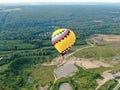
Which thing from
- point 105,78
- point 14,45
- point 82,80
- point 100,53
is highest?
point 82,80

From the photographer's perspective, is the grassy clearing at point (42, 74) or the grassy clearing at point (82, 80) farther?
the grassy clearing at point (42, 74)

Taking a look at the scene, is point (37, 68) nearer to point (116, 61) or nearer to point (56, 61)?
point (56, 61)

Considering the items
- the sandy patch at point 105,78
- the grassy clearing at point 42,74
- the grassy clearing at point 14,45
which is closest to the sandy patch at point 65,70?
the grassy clearing at point 42,74

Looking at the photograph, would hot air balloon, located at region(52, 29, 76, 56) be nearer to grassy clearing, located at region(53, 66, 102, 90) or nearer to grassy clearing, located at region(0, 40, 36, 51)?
grassy clearing, located at region(53, 66, 102, 90)

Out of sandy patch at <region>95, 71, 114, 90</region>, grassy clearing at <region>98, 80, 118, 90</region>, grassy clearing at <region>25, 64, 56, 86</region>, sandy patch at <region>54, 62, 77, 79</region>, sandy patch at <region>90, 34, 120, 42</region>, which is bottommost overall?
sandy patch at <region>90, 34, 120, 42</region>

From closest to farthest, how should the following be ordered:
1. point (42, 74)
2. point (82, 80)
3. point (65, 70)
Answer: point (82, 80), point (42, 74), point (65, 70)

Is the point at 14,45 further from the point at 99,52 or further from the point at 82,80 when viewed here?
the point at 82,80

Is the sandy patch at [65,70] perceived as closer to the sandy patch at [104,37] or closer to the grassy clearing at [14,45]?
the grassy clearing at [14,45]

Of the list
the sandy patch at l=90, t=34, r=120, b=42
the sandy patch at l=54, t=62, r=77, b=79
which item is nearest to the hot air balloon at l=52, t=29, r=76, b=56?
the sandy patch at l=54, t=62, r=77, b=79

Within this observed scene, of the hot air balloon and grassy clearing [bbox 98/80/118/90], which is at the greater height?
the hot air balloon

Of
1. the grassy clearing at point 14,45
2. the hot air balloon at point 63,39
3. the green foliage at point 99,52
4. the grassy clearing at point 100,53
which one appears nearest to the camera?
the hot air balloon at point 63,39

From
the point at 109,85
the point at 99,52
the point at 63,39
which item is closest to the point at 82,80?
the point at 109,85
